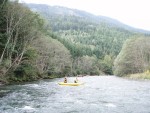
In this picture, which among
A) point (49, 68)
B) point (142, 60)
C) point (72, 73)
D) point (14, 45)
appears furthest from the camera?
point (72, 73)

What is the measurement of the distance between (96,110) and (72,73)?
327 ft

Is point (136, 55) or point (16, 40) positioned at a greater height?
point (16, 40)

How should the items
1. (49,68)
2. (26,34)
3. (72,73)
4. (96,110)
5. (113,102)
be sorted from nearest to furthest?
(96,110)
(113,102)
(26,34)
(49,68)
(72,73)

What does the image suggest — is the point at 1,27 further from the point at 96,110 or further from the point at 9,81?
the point at 96,110

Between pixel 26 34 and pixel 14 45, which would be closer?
pixel 14 45

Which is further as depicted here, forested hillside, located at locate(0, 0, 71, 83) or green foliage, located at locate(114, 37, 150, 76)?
green foliage, located at locate(114, 37, 150, 76)

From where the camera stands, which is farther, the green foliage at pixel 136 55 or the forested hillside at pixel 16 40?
the green foliage at pixel 136 55

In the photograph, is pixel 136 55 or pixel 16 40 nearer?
pixel 16 40

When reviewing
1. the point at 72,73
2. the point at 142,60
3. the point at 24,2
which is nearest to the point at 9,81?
the point at 24,2

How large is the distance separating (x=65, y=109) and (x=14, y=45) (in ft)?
98.7

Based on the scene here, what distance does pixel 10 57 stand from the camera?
54.7 meters

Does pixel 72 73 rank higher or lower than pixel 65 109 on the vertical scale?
lower

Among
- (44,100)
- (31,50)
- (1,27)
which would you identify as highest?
(1,27)

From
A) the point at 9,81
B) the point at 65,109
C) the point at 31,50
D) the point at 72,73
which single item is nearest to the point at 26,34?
the point at 31,50
